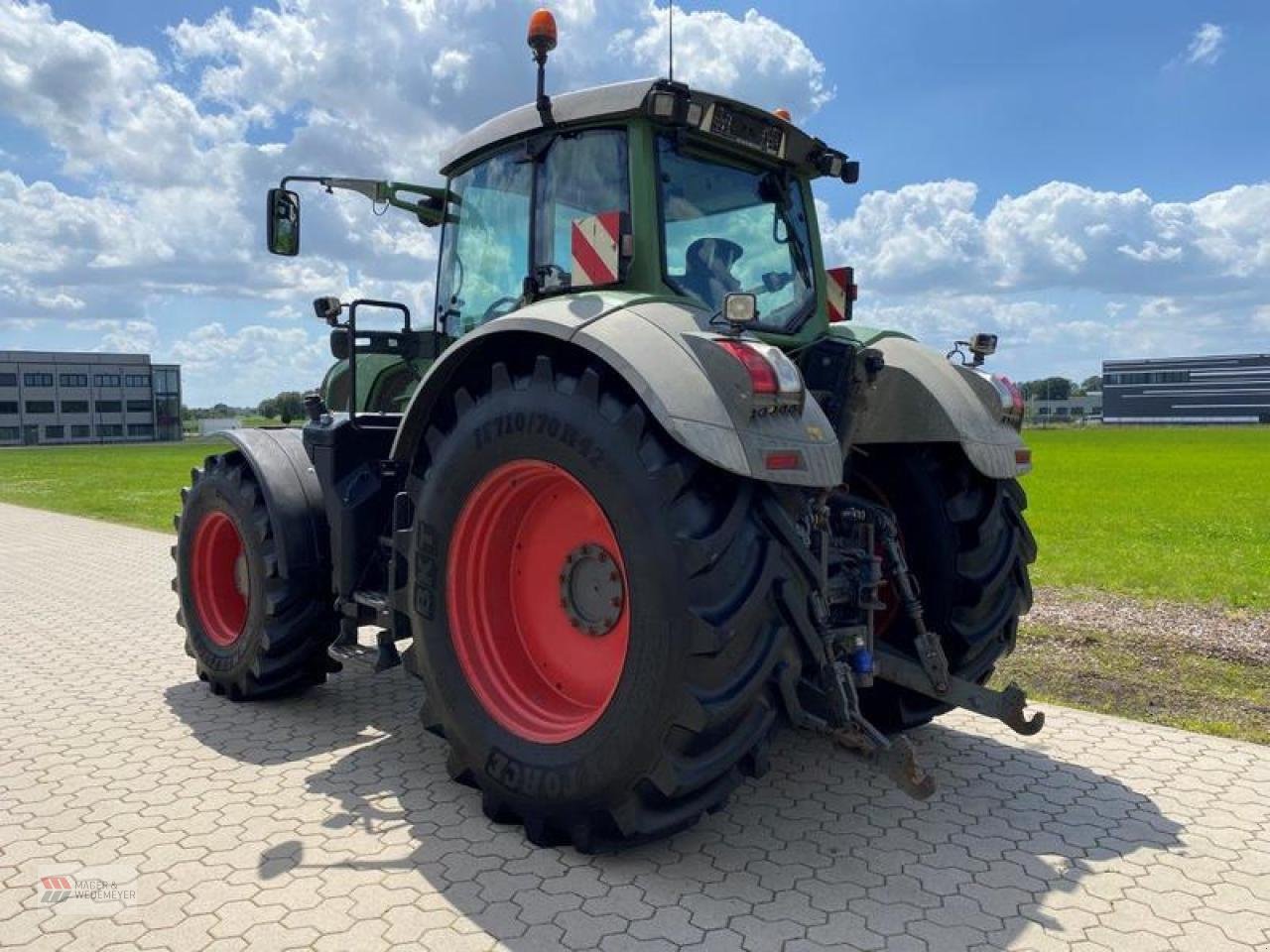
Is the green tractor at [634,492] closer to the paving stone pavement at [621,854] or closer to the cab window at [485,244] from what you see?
the cab window at [485,244]

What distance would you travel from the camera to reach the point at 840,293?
5.03 meters

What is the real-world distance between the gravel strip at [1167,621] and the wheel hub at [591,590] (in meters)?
4.96

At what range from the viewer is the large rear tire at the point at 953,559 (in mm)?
4227

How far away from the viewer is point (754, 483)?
10.5 feet

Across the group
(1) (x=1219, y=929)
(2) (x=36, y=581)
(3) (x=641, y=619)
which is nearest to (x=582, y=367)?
(3) (x=641, y=619)

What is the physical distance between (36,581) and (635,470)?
917 centimetres

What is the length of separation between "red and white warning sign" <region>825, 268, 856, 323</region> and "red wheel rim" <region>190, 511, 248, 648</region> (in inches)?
141

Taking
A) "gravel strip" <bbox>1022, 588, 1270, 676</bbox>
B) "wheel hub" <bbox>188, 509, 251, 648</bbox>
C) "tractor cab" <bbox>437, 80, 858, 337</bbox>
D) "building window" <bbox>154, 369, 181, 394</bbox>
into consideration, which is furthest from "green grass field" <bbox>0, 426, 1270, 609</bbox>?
"building window" <bbox>154, 369, 181, 394</bbox>

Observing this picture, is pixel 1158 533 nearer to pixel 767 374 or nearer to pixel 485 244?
pixel 485 244

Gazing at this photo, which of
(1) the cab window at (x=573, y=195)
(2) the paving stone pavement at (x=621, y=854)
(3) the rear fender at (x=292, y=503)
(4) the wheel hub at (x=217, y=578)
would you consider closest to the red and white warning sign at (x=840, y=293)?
(1) the cab window at (x=573, y=195)

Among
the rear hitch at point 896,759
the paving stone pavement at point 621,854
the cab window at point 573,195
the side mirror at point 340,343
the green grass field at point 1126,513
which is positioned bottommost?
the green grass field at point 1126,513

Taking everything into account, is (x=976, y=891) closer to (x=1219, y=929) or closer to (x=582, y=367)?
(x=1219, y=929)

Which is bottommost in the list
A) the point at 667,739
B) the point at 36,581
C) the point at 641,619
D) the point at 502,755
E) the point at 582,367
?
the point at 36,581

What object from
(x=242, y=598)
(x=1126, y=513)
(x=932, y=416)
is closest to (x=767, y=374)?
(x=932, y=416)
